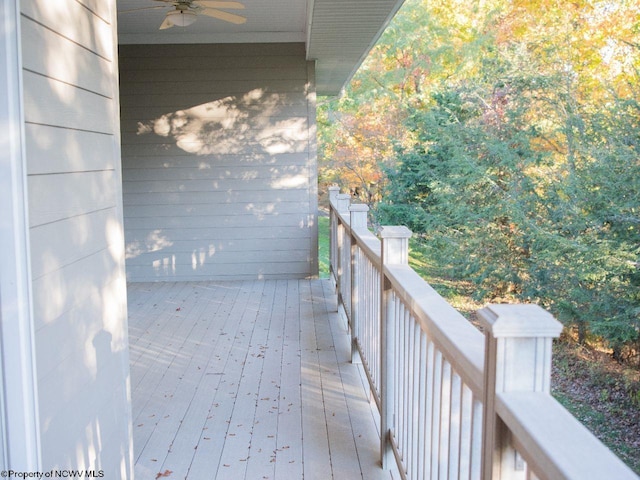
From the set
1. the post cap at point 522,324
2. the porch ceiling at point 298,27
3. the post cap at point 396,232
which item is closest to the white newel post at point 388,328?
the post cap at point 396,232

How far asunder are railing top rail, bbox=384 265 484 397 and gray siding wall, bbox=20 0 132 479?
1115 mm

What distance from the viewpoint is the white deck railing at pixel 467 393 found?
43.9 inches

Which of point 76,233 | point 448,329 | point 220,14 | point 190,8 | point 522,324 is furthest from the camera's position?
point 220,14

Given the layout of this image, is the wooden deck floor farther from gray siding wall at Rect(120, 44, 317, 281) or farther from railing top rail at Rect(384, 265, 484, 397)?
gray siding wall at Rect(120, 44, 317, 281)

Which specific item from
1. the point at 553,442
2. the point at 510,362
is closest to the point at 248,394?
the point at 510,362

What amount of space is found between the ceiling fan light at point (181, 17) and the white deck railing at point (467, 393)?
2.84 m

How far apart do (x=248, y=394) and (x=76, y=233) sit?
239 cm

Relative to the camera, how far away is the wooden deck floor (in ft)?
10.9

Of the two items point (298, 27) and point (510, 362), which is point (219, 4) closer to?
point (298, 27)

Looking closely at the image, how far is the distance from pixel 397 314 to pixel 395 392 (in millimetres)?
353

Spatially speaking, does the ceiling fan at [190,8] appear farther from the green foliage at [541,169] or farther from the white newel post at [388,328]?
the green foliage at [541,169]

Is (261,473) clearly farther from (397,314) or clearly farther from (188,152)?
(188,152)

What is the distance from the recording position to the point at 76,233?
2.21 metres

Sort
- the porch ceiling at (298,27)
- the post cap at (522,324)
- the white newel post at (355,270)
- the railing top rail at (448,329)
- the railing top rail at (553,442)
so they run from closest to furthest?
the railing top rail at (553,442) → the post cap at (522,324) → the railing top rail at (448,329) → the white newel post at (355,270) → the porch ceiling at (298,27)
